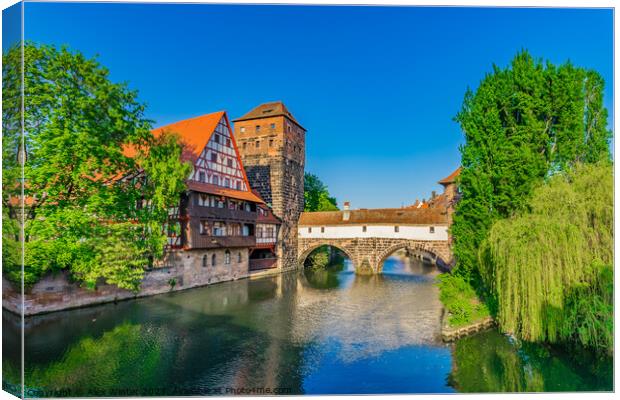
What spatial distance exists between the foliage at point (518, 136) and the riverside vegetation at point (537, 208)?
0.03 m

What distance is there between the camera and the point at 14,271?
8742mm

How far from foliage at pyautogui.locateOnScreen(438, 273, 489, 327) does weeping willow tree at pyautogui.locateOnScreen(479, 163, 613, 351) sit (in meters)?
2.66

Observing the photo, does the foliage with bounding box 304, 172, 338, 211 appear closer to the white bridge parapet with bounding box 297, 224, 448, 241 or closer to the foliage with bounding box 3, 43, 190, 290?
the white bridge parapet with bounding box 297, 224, 448, 241

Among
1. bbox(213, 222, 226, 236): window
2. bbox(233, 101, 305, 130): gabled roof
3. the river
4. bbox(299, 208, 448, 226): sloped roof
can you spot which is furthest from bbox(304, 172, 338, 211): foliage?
the river

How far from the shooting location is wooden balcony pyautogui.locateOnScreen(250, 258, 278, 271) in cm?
2844

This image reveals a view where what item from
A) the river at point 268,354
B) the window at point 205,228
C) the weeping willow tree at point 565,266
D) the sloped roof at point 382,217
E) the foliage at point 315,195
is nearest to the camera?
the river at point 268,354

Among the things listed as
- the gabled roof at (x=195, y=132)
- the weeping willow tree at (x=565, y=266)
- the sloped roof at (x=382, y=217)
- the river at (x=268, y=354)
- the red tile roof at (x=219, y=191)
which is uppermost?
the gabled roof at (x=195, y=132)

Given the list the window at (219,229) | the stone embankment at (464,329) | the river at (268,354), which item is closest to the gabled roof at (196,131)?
the window at (219,229)

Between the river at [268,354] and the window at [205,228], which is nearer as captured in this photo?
the river at [268,354]

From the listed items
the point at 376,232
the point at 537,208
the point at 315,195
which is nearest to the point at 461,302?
the point at 537,208

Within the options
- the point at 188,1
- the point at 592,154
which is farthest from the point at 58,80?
the point at 592,154

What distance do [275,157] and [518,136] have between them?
65.7ft

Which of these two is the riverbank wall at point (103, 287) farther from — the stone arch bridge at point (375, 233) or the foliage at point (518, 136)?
the foliage at point (518, 136)

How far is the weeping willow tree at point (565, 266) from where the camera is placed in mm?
9422
